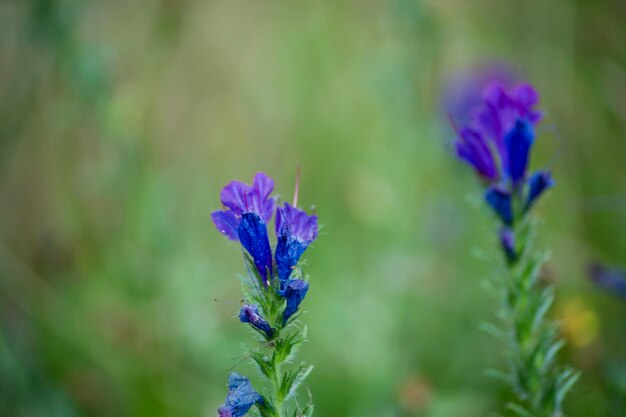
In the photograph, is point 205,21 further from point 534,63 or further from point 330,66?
point 534,63

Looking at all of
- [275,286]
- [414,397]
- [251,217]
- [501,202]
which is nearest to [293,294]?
[275,286]

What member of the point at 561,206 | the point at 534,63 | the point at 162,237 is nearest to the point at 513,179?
the point at 162,237

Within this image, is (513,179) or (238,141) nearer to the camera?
(513,179)

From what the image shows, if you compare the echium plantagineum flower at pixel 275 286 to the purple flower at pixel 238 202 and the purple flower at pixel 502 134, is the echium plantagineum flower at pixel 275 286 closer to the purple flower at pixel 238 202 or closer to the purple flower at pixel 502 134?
the purple flower at pixel 238 202

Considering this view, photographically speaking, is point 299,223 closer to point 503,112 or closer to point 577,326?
point 503,112

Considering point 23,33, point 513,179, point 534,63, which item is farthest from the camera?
point 534,63

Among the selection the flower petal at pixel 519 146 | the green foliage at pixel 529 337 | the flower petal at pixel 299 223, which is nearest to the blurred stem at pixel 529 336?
the green foliage at pixel 529 337
